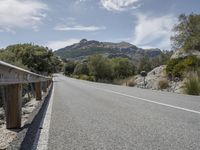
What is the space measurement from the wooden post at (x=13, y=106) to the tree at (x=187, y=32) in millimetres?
32765

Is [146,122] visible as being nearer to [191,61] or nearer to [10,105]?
[10,105]

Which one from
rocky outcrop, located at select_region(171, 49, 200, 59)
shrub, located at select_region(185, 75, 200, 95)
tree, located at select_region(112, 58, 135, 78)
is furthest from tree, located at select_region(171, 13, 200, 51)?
tree, located at select_region(112, 58, 135, 78)

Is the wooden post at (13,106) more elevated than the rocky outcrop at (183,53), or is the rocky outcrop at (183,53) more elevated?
the rocky outcrop at (183,53)

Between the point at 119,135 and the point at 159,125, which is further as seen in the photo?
the point at 159,125

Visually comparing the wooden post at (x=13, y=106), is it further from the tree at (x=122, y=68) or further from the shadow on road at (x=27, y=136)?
the tree at (x=122, y=68)

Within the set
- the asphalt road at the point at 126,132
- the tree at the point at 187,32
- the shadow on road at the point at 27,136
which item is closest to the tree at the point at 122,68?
the tree at the point at 187,32

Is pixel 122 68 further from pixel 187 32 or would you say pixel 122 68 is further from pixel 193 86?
pixel 193 86

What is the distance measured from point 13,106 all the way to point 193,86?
13.0m

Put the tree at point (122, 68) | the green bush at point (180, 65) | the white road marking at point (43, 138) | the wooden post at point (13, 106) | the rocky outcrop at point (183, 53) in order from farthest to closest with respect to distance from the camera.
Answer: the tree at point (122, 68)
the rocky outcrop at point (183, 53)
the green bush at point (180, 65)
the wooden post at point (13, 106)
the white road marking at point (43, 138)

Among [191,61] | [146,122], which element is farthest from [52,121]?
[191,61]

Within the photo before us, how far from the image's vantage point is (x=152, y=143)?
4469 mm

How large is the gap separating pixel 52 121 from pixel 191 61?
25.9 meters

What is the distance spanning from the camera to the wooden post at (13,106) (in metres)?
5.68

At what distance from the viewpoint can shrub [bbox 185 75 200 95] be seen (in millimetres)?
16847
